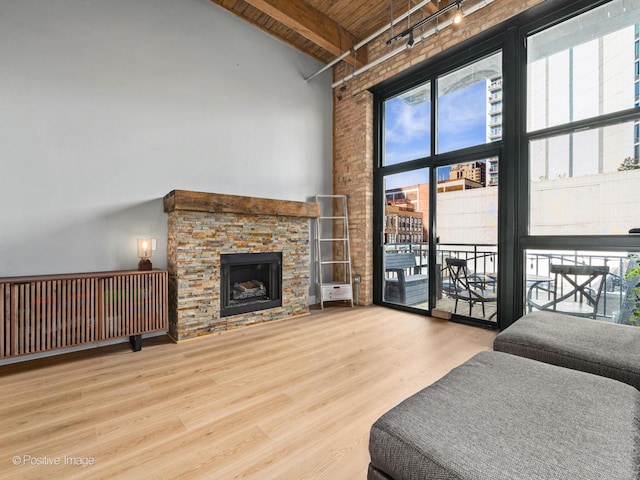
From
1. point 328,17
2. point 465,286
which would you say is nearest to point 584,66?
point 465,286

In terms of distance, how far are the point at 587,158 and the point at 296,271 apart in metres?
3.47

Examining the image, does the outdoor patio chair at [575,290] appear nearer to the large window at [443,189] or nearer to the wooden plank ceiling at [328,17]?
the large window at [443,189]

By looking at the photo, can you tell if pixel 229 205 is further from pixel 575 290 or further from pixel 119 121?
pixel 575 290

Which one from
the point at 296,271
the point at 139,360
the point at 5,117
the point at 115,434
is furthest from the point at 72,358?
the point at 296,271

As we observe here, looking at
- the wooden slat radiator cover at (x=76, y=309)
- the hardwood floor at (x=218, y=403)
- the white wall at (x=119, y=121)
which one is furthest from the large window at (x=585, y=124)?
the wooden slat radiator cover at (x=76, y=309)

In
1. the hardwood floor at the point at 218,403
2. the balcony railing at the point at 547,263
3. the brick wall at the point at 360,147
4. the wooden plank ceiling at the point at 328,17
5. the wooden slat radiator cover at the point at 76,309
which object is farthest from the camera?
the brick wall at the point at 360,147

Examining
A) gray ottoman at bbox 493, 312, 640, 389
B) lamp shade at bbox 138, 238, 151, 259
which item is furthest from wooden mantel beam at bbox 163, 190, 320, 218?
gray ottoman at bbox 493, 312, 640, 389

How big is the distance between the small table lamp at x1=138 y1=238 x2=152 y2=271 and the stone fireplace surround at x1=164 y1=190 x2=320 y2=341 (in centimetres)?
23

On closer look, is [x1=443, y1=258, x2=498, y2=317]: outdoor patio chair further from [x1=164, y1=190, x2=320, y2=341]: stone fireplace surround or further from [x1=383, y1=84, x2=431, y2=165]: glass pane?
[x1=164, y1=190, x2=320, y2=341]: stone fireplace surround

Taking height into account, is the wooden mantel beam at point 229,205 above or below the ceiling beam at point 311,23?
below

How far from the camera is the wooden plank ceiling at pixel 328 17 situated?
3.60 m

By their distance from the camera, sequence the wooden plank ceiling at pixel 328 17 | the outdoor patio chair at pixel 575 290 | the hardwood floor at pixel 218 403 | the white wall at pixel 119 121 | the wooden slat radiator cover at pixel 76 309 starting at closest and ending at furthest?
the hardwood floor at pixel 218 403, the wooden slat radiator cover at pixel 76 309, the white wall at pixel 119 121, the outdoor patio chair at pixel 575 290, the wooden plank ceiling at pixel 328 17

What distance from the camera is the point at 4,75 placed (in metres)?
2.61

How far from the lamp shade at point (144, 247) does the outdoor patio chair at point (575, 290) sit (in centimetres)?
426
